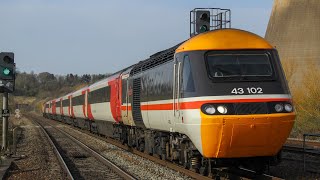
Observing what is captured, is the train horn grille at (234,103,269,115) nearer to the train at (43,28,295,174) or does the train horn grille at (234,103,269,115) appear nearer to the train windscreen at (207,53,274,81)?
the train at (43,28,295,174)

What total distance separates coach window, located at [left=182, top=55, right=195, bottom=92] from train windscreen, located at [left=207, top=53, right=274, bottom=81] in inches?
19.1

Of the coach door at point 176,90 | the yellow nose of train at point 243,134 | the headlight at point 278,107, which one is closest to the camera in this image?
the yellow nose of train at point 243,134

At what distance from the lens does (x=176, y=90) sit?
11.6 metres

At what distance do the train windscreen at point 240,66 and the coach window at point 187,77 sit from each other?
485 millimetres

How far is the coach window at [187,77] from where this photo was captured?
34.3 ft

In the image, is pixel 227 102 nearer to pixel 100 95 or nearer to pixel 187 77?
pixel 187 77

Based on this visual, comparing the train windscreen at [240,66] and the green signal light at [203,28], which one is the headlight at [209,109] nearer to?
the train windscreen at [240,66]

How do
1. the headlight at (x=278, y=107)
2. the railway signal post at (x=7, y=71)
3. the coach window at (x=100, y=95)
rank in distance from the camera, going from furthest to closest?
the coach window at (x=100, y=95)
the railway signal post at (x=7, y=71)
the headlight at (x=278, y=107)

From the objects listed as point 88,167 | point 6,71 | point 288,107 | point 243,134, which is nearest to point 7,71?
point 6,71

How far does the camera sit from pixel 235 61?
10.3 metres

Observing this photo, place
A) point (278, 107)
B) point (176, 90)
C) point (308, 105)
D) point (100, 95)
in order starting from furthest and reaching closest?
point (308, 105), point (100, 95), point (176, 90), point (278, 107)

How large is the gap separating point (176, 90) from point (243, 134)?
2493mm

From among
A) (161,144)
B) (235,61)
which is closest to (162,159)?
(161,144)

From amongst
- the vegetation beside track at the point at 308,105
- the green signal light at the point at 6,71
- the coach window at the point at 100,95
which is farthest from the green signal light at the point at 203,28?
the vegetation beside track at the point at 308,105
